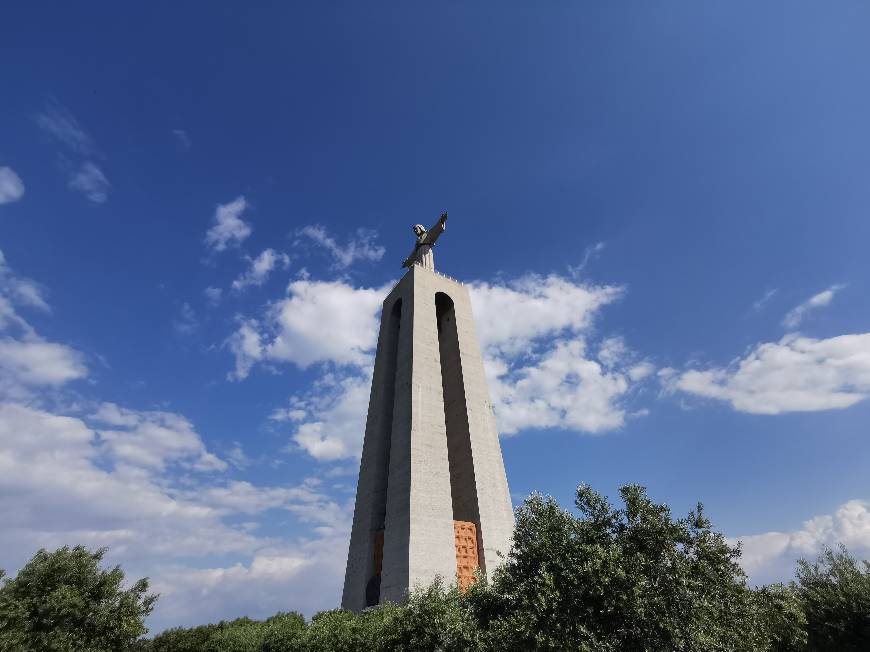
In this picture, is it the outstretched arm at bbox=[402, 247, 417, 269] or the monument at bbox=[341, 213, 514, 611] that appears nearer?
the monument at bbox=[341, 213, 514, 611]

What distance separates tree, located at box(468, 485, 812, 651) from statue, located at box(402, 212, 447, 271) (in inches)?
1277

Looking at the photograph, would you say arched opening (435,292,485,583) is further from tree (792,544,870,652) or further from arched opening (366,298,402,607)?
tree (792,544,870,652)

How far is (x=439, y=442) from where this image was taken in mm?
32406

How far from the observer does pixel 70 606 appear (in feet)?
77.0

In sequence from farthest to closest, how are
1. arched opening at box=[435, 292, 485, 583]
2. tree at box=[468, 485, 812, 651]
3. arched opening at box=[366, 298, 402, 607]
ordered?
arched opening at box=[366, 298, 402, 607] → arched opening at box=[435, 292, 485, 583] → tree at box=[468, 485, 812, 651]

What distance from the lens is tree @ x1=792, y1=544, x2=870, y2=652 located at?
2316 cm

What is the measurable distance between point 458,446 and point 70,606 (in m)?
24.2

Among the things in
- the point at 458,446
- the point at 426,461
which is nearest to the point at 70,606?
the point at 426,461

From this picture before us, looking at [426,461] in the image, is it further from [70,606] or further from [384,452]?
[70,606]

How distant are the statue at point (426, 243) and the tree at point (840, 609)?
35543mm

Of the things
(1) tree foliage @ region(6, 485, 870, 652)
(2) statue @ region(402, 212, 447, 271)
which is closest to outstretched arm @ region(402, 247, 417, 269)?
(2) statue @ region(402, 212, 447, 271)

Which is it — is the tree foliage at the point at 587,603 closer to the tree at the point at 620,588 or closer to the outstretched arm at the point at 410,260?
the tree at the point at 620,588

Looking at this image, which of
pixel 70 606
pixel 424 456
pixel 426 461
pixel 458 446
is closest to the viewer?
pixel 70 606

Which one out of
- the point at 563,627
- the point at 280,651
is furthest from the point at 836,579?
the point at 280,651
